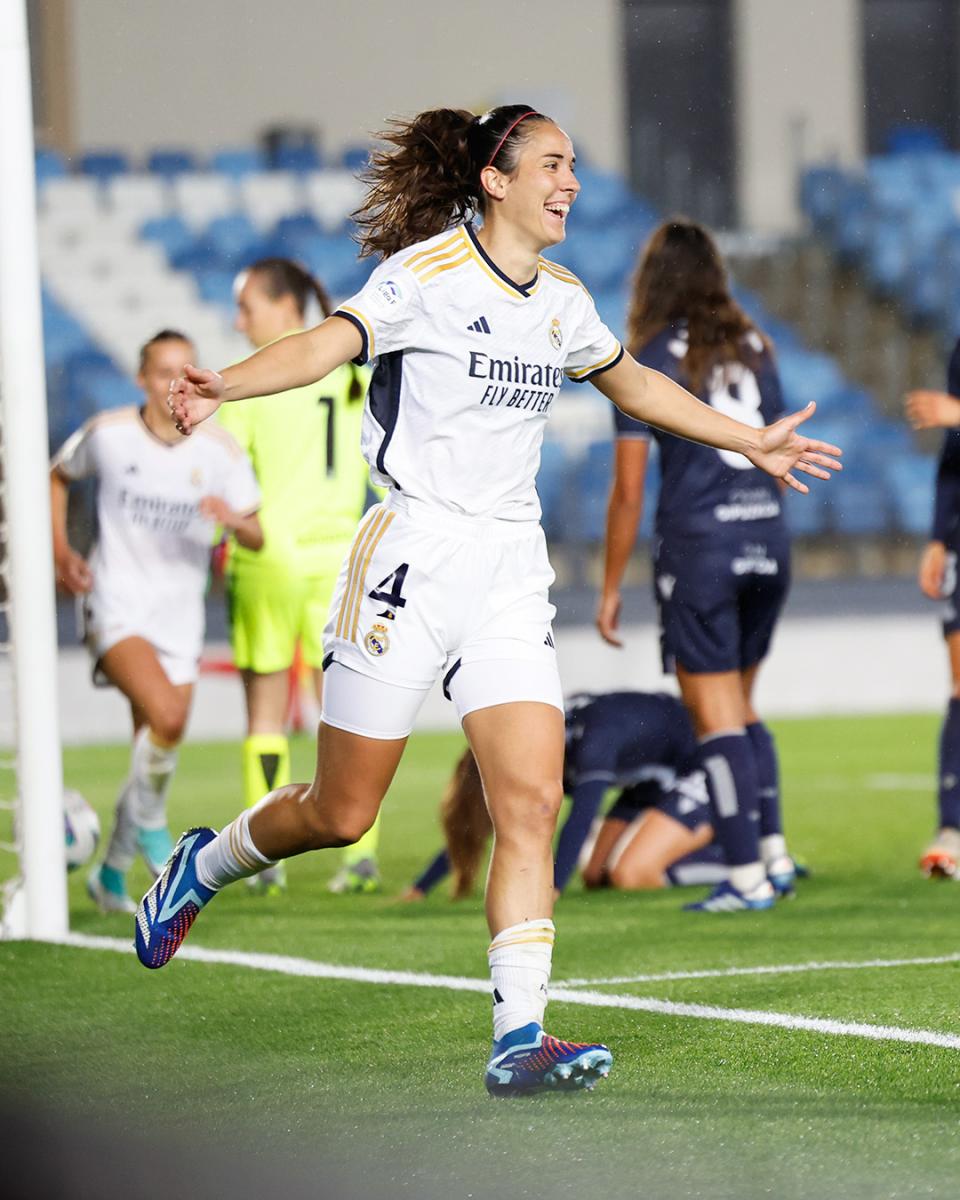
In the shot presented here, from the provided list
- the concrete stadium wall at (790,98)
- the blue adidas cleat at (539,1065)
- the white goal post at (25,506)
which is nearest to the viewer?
the blue adidas cleat at (539,1065)

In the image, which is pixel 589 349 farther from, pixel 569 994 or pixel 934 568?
pixel 934 568


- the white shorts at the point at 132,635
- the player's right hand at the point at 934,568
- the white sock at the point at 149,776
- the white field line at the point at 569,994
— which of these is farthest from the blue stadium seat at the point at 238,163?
the white field line at the point at 569,994

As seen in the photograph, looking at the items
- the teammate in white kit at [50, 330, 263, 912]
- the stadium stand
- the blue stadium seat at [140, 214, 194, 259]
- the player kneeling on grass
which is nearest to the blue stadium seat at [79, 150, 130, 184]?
the stadium stand

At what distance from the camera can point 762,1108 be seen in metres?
3.63

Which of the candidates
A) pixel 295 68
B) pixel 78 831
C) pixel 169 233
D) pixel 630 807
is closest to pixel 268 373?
pixel 78 831

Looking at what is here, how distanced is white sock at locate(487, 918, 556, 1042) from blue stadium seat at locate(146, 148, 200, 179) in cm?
1754

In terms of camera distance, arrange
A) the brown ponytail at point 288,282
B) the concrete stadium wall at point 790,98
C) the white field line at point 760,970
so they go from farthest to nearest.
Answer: the concrete stadium wall at point 790,98
the brown ponytail at point 288,282
the white field line at point 760,970

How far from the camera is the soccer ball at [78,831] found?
21.4 ft

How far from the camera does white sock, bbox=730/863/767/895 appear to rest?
629 centimetres

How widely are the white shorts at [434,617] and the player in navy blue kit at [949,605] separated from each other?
10.9 feet

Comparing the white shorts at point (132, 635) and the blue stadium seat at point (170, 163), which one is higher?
the blue stadium seat at point (170, 163)

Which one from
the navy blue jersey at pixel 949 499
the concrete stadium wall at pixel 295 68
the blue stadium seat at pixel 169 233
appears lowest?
the navy blue jersey at pixel 949 499

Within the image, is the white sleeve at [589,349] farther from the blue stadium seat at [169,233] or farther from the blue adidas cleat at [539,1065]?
the blue stadium seat at [169,233]

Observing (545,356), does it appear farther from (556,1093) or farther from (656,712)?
(656,712)
